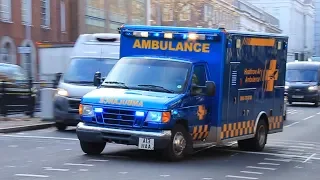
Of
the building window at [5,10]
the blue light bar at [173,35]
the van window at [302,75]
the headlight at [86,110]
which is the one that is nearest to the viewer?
the headlight at [86,110]

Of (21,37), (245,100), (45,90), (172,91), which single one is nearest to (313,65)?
(21,37)

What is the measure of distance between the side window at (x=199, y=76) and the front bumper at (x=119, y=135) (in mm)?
1436

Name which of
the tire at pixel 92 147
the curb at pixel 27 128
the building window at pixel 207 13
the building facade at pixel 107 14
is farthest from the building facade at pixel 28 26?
the tire at pixel 92 147

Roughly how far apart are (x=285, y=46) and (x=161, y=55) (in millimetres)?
4161

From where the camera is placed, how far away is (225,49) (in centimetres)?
1333

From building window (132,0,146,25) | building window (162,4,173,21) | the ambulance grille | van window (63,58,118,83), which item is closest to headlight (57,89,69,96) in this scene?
van window (63,58,118,83)

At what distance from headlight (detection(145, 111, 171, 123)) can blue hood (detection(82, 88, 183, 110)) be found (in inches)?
3.9

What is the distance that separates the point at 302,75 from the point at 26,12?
57.2 ft

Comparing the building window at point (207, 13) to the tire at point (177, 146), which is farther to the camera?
the building window at point (207, 13)

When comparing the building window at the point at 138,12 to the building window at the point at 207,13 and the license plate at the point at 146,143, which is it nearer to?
the building window at the point at 207,13

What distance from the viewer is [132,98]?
12.1m

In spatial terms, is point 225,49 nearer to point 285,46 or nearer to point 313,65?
point 285,46

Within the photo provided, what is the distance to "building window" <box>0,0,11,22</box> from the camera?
1545 inches

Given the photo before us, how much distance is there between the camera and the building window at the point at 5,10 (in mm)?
39250
